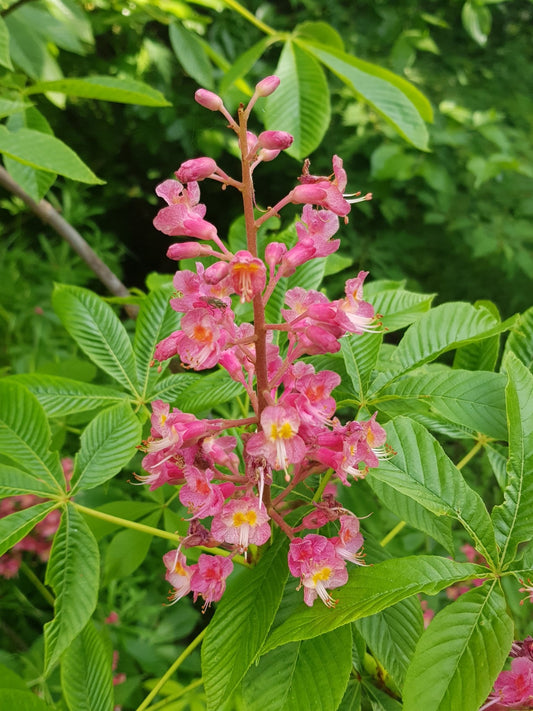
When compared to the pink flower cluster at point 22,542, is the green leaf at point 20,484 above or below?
above

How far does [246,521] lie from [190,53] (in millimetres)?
1283

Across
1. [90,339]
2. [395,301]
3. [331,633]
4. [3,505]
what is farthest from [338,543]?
[3,505]

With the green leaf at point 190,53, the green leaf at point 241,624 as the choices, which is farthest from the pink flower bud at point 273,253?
the green leaf at point 190,53

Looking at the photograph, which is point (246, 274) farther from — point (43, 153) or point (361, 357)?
point (43, 153)

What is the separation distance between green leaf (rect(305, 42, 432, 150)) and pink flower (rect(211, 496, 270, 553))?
0.75 meters

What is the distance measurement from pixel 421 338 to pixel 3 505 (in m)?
1.26

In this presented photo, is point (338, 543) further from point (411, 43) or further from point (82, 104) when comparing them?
point (82, 104)

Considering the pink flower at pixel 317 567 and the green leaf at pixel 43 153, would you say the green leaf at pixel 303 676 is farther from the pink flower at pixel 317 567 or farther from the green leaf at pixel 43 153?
the green leaf at pixel 43 153

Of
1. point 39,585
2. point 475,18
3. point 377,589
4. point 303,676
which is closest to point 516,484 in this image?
point 377,589

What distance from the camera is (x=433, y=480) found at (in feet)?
2.07

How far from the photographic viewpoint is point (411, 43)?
8.70 feet

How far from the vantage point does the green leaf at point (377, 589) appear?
525 mm

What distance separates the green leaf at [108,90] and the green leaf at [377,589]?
75 centimetres

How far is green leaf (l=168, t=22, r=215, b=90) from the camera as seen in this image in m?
1.47
